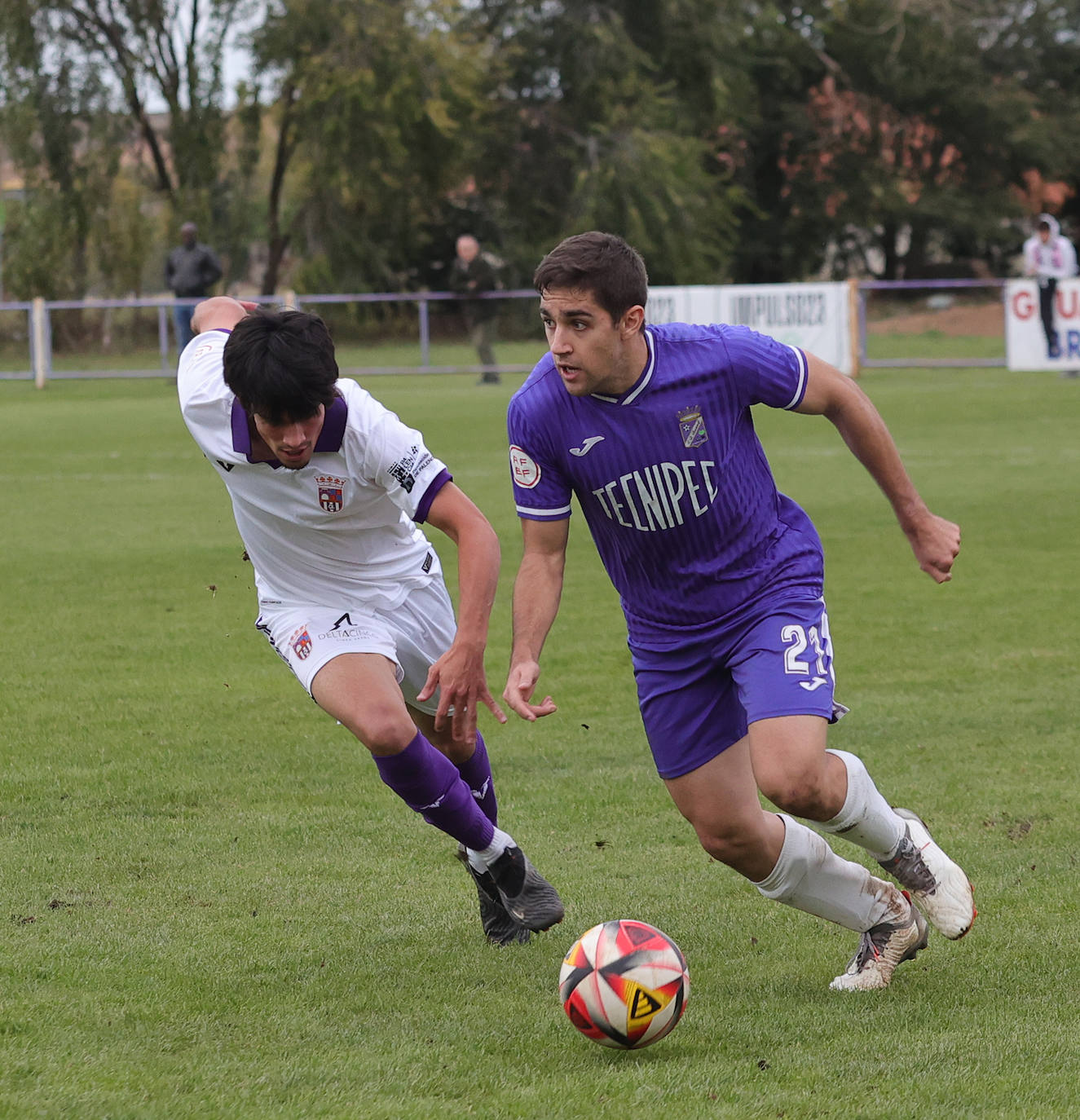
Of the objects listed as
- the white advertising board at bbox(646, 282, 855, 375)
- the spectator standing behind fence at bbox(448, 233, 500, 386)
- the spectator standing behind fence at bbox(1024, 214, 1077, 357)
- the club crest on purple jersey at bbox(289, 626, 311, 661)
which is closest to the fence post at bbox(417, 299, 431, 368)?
the spectator standing behind fence at bbox(448, 233, 500, 386)

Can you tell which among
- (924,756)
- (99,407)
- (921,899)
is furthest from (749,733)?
(99,407)

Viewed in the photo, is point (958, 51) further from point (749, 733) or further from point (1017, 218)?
point (749, 733)

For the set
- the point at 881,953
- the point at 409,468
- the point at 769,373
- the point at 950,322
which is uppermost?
the point at 769,373

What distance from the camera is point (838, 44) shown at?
46062mm

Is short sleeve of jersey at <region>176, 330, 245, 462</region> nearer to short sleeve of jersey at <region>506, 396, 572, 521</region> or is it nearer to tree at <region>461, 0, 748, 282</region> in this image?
short sleeve of jersey at <region>506, 396, 572, 521</region>

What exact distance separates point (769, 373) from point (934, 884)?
4.46 ft

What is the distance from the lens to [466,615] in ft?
13.6

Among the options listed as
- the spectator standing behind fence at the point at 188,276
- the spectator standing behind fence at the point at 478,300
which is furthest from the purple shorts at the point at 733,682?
the spectator standing behind fence at the point at 478,300

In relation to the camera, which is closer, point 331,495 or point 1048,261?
point 331,495

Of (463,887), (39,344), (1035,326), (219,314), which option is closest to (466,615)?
(463,887)

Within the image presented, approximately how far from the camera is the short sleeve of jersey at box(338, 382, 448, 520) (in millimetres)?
4332

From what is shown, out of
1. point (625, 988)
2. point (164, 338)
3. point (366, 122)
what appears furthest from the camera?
point (366, 122)

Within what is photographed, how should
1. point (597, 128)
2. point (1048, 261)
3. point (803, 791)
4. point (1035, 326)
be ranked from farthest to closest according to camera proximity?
point (597, 128) → point (1035, 326) → point (1048, 261) → point (803, 791)

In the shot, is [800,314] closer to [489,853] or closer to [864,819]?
[489,853]
